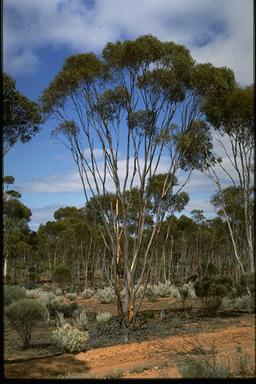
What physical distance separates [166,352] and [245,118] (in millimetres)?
7950

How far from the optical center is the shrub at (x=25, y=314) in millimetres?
10672

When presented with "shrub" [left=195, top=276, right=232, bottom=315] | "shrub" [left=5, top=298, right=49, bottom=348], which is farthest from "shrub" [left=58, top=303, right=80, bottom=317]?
"shrub" [left=5, top=298, right=49, bottom=348]

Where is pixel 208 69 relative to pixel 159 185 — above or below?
above

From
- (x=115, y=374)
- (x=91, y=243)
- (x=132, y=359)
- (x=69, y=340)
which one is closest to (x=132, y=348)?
(x=132, y=359)

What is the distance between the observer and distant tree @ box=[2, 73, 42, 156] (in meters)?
12.7

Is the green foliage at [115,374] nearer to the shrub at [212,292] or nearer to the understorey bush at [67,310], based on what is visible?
the shrub at [212,292]

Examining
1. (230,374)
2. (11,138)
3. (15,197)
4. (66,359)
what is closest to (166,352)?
(66,359)

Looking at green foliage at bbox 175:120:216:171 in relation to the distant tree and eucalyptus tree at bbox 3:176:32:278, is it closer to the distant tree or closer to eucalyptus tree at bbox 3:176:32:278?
the distant tree

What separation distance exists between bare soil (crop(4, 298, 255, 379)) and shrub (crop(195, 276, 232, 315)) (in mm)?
771

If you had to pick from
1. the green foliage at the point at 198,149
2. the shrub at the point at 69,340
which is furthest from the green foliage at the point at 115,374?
the green foliage at the point at 198,149

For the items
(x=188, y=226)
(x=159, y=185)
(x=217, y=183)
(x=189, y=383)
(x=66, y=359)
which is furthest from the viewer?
(x=188, y=226)

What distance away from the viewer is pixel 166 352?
32.4ft

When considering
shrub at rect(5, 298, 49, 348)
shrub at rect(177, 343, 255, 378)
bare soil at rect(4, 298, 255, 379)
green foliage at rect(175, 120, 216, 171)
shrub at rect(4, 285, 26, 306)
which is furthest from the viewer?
green foliage at rect(175, 120, 216, 171)

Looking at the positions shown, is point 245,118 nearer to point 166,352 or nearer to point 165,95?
point 165,95
